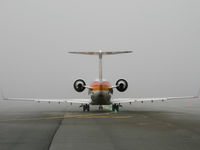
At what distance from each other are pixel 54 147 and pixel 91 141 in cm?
214

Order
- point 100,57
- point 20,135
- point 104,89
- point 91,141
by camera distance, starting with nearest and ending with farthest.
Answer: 1. point 91,141
2. point 20,135
3. point 104,89
4. point 100,57

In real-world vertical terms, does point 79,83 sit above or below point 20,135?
above

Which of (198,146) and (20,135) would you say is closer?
(198,146)

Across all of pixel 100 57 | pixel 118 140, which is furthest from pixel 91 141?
pixel 100 57

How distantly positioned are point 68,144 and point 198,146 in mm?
5146

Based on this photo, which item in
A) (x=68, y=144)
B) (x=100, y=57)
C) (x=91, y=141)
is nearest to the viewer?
(x=68, y=144)

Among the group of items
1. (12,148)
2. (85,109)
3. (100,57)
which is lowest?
(12,148)

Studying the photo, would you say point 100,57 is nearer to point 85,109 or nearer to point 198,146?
point 85,109

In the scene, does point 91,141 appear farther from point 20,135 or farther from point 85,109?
point 85,109

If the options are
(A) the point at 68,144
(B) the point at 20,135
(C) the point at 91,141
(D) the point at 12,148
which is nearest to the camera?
(D) the point at 12,148

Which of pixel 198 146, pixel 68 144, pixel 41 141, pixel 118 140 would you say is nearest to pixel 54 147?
pixel 68 144

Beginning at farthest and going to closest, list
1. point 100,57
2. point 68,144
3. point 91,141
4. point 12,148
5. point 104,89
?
point 100,57 < point 104,89 < point 91,141 < point 68,144 < point 12,148

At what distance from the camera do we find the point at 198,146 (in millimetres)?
12242

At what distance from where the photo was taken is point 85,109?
42.4 metres
